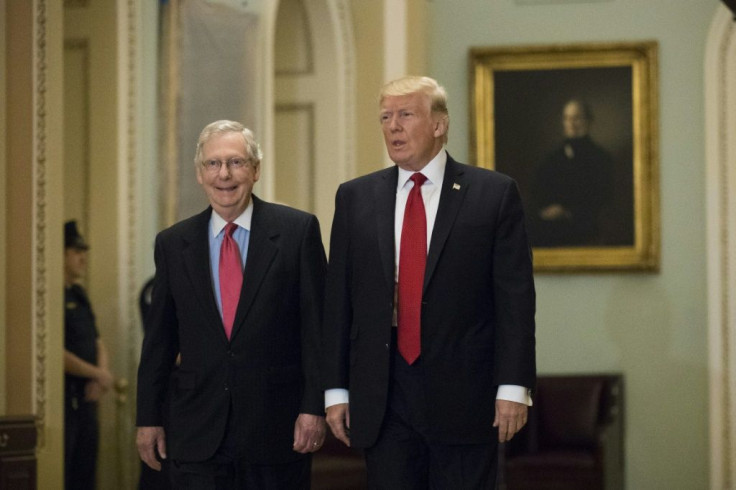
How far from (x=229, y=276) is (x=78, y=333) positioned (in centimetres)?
330

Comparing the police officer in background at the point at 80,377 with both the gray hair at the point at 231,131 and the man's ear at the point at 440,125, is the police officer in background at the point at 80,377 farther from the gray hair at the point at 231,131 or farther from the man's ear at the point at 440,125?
the man's ear at the point at 440,125

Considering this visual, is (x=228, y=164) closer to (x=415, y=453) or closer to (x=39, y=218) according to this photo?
(x=415, y=453)

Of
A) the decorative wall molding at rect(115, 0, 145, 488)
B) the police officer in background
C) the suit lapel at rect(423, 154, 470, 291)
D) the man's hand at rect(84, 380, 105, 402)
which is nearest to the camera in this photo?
the suit lapel at rect(423, 154, 470, 291)

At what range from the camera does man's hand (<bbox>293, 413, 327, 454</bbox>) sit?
3887 mm

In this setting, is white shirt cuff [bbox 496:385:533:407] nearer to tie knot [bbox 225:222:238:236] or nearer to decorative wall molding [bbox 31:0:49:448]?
tie knot [bbox 225:222:238:236]

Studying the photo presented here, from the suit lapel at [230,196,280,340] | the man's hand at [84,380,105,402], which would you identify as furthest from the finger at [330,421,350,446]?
the man's hand at [84,380,105,402]

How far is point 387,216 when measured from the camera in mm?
3840

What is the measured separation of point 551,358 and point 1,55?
5.62m

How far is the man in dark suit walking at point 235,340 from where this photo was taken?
12.9ft

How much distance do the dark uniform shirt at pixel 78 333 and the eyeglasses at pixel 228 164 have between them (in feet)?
10.8

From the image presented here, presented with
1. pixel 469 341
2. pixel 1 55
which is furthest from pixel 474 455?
pixel 1 55

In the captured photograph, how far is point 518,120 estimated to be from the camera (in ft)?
33.6

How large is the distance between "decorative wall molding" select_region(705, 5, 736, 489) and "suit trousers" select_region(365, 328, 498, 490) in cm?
664

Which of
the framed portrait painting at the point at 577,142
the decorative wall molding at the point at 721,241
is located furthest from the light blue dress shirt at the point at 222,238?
the decorative wall molding at the point at 721,241
